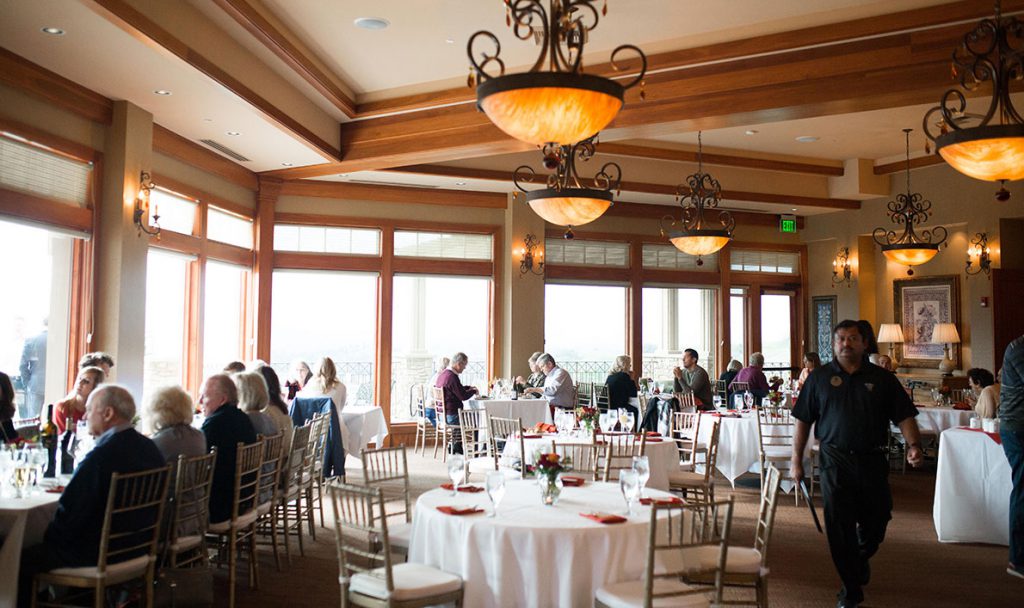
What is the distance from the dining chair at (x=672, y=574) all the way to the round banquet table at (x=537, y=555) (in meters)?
0.08

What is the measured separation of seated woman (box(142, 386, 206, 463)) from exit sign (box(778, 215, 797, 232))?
40.4ft

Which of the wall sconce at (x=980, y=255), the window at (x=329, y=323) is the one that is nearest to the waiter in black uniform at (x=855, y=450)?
the window at (x=329, y=323)

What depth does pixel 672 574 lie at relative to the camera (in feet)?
11.9

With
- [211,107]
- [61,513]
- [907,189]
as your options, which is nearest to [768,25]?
[211,107]

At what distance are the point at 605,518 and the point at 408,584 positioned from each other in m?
0.98

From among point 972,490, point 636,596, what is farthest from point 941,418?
point 636,596

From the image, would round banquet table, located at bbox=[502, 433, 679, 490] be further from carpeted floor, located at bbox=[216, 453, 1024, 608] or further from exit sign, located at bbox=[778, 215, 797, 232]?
exit sign, located at bbox=[778, 215, 797, 232]

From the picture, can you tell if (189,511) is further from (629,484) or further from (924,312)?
(924,312)

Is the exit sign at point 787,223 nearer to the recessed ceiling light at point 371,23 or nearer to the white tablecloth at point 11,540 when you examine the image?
the recessed ceiling light at point 371,23

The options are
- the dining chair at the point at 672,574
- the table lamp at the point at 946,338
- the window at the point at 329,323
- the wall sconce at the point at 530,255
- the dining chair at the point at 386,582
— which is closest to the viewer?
the dining chair at the point at 672,574

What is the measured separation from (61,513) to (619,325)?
11.0m

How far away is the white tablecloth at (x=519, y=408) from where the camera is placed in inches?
432

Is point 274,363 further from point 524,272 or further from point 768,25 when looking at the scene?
point 768,25

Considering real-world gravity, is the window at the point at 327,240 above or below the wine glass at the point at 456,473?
above
